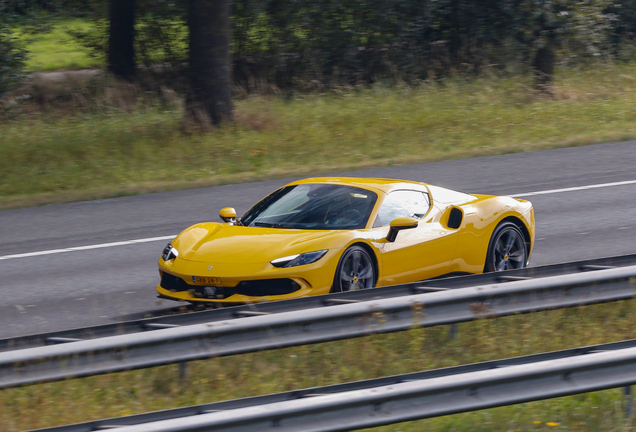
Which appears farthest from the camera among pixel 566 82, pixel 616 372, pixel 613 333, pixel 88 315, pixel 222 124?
pixel 566 82

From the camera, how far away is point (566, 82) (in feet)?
75.8

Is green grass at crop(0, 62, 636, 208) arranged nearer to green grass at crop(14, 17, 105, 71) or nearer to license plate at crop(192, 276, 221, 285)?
green grass at crop(14, 17, 105, 71)

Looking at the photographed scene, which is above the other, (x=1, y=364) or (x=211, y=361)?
(x=1, y=364)

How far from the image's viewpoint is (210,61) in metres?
17.6

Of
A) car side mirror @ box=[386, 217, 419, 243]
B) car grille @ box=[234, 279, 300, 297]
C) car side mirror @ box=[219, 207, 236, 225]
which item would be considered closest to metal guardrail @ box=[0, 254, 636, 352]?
car grille @ box=[234, 279, 300, 297]

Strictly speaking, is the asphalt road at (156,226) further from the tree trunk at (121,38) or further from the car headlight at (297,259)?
the tree trunk at (121,38)

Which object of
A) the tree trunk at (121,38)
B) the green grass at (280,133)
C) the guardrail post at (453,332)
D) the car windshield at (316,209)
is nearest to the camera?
the guardrail post at (453,332)

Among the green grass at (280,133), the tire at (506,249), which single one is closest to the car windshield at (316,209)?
the tire at (506,249)

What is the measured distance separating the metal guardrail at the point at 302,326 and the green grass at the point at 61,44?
19112 millimetres

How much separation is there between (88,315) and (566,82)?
57.8 feet

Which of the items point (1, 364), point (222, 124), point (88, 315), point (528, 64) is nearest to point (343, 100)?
point (222, 124)

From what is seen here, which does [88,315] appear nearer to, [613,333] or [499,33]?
[613,333]

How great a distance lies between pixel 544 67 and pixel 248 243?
54.8ft

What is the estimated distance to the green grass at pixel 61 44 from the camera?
23.2 meters
